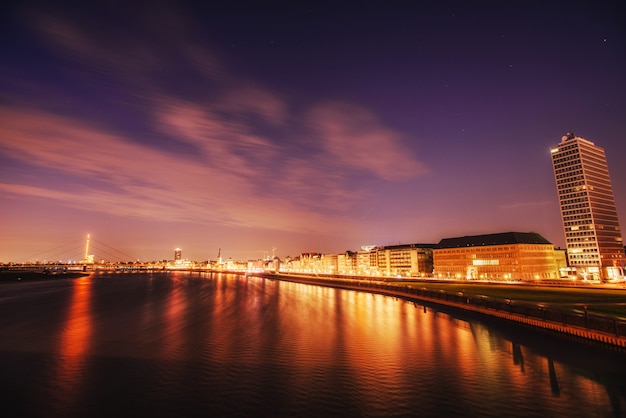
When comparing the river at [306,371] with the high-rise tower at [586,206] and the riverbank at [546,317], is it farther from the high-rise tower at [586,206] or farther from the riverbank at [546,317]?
the high-rise tower at [586,206]

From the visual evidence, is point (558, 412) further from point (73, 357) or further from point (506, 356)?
point (73, 357)

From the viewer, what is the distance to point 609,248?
7215 inches

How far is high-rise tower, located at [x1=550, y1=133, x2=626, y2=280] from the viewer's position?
181000 millimetres

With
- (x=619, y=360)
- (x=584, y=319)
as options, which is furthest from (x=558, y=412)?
(x=584, y=319)

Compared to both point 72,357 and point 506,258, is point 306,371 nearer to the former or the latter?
point 72,357

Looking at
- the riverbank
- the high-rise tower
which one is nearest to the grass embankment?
the riverbank

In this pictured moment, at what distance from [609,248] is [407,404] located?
22187 cm

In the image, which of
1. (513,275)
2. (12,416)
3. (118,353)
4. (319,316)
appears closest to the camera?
(12,416)

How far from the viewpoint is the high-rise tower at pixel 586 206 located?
181 m

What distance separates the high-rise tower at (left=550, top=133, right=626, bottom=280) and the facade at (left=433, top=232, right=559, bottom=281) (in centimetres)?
1831

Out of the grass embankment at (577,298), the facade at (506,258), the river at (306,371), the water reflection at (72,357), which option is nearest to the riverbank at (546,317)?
the river at (306,371)

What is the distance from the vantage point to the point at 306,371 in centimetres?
2830

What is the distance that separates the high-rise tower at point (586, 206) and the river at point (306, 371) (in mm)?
180619

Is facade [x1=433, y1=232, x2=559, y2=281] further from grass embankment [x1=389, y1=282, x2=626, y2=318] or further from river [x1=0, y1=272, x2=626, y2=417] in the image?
river [x1=0, y1=272, x2=626, y2=417]
